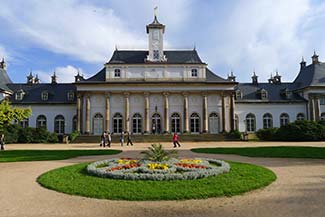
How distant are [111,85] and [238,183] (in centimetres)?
3566

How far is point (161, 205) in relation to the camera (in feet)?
22.0

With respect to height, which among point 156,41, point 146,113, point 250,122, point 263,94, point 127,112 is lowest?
point 250,122

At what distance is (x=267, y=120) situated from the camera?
1858 inches

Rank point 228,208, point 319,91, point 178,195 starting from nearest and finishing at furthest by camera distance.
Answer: point 228,208 < point 178,195 < point 319,91

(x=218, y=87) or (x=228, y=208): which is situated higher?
(x=218, y=87)

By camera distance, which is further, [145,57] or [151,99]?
[145,57]

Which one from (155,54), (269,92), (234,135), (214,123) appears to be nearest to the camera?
(234,135)

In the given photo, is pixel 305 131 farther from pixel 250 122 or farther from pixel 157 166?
pixel 157 166

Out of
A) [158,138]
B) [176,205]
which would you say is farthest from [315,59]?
[176,205]

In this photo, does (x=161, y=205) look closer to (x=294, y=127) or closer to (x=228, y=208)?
(x=228, y=208)

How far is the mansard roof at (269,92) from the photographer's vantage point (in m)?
47.7

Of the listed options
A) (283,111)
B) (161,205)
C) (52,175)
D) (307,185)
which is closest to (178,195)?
(161,205)

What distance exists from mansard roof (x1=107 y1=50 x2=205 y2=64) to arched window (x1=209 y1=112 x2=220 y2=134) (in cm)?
866

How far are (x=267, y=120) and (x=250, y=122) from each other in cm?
288
